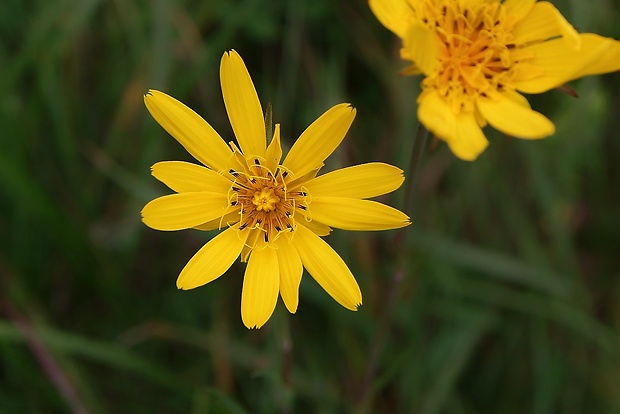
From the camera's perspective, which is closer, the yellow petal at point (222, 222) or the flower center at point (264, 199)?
the yellow petal at point (222, 222)

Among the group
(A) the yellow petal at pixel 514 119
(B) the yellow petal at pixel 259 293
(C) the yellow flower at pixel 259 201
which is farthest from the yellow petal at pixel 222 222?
(A) the yellow petal at pixel 514 119

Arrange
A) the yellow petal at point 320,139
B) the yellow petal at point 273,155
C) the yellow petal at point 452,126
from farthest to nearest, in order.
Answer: the yellow petal at point 273,155
the yellow petal at point 320,139
the yellow petal at point 452,126

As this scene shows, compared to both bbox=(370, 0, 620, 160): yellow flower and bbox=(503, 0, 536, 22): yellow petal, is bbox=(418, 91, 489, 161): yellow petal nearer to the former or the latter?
bbox=(370, 0, 620, 160): yellow flower

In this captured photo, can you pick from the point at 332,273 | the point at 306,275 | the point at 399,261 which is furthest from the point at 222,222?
the point at 306,275

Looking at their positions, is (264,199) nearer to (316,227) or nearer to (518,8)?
(316,227)

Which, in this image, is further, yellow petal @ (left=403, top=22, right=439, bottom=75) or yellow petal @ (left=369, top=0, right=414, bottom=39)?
yellow petal @ (left=369, top=0, right=414, bottom=39)

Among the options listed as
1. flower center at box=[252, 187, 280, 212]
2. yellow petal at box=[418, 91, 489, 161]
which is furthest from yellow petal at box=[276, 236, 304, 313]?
yellow petal at box=[418, 91, 489, 161]

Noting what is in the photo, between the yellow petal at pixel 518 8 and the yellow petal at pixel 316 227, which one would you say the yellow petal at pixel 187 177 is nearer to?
the yellow petal at pixel 316 227

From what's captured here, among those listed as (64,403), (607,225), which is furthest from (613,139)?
(64,403)
